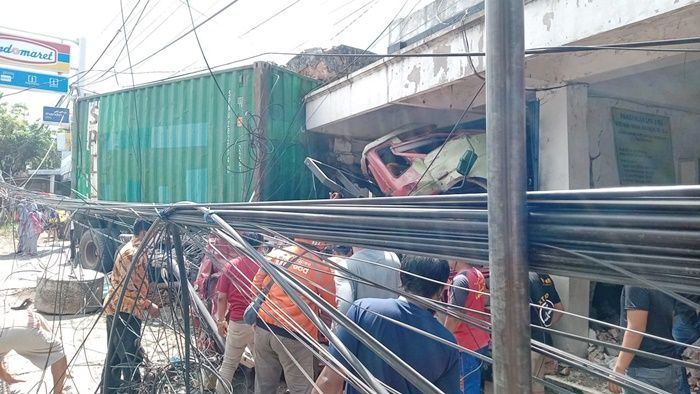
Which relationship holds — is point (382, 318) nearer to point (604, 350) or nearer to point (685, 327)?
point (685, 327)

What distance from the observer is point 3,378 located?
3648 mm

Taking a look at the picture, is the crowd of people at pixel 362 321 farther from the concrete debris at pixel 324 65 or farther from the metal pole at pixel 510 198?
the concrete debris at pixel 324 65

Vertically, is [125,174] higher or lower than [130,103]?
lower

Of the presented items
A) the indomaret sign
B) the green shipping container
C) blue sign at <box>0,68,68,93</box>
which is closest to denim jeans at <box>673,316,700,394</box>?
the green shipping container

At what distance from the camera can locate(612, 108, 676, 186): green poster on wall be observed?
445 cm

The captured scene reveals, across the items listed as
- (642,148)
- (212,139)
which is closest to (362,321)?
(642,148)

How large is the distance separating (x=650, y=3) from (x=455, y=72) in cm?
150

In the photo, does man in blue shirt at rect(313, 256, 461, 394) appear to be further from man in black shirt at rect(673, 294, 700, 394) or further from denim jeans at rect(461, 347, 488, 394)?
man in black shirt at rect(673, 294, 700, 394)

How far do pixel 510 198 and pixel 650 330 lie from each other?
2.20m

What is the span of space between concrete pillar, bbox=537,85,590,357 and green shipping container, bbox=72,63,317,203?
3.06m

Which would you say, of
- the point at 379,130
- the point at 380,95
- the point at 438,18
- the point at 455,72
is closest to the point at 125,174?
the point at 379,130

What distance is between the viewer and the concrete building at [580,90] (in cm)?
306

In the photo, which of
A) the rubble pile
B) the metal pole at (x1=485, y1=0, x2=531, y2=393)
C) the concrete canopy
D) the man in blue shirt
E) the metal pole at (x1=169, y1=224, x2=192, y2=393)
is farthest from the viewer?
the rubble pile

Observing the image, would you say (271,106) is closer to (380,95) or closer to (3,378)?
(380,95)
